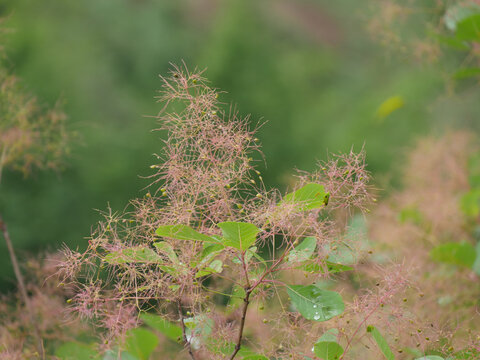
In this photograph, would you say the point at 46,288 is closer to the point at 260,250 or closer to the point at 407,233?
the point at 260,250

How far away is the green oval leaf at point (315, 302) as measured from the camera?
0.61 meters

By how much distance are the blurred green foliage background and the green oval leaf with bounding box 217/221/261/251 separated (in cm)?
106

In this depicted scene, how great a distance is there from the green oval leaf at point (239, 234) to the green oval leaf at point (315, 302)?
0.09 m

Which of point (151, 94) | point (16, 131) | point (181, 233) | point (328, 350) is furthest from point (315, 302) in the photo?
point (151, 94)

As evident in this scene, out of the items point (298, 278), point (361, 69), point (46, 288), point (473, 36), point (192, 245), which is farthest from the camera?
point (361, 69)

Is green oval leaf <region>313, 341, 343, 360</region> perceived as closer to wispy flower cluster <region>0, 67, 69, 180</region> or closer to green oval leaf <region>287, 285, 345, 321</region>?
green oval leaf <region>287, 285, 345, 321</region>

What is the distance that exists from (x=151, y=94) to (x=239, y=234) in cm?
779

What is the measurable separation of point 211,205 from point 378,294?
23 centimetres

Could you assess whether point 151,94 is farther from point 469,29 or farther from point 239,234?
point 239,234

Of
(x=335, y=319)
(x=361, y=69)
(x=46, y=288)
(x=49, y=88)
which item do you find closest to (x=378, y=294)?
(x=335, y=319)

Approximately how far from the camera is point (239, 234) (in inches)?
22.4

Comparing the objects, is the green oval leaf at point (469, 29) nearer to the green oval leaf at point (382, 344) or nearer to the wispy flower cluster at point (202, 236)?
the wispy flower cluster at point (202, 236)

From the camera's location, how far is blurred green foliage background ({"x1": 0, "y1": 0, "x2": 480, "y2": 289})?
4.73 m

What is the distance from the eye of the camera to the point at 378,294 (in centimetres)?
69
